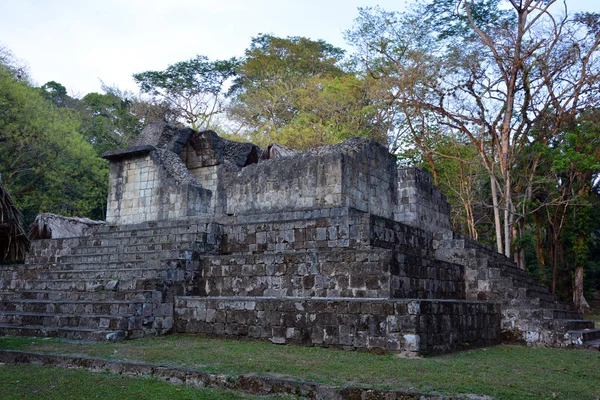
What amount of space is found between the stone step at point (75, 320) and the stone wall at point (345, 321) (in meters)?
1.01

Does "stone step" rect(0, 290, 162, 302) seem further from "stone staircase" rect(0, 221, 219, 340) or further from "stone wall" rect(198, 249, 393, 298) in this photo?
"stone wall" rect(198, 249, 393, 298)

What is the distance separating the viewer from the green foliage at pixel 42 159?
2806 centimetres

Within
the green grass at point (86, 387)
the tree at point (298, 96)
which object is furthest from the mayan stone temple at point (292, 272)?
the tree at point (298, 96)

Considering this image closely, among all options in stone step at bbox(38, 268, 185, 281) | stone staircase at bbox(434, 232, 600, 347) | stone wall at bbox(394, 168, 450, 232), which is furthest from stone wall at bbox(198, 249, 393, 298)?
stone wall at bbox(394, 168, 450, 232)

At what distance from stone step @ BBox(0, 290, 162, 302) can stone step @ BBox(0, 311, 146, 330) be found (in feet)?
1.53

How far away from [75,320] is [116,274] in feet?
5.45

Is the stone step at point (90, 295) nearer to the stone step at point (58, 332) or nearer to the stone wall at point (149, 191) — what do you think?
the stone step at point (58, 332)

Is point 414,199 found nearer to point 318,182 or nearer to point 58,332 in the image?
point 318,182

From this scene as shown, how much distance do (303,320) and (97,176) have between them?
85.4 feet

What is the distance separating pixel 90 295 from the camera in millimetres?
9977

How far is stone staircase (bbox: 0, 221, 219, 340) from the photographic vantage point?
9047 mm

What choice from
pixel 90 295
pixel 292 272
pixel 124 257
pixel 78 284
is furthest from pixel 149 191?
pixel 292 272

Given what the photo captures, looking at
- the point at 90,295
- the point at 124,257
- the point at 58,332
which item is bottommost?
the point at 58,332

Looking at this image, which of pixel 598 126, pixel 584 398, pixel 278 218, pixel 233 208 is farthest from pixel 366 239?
pixel 598 126
